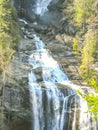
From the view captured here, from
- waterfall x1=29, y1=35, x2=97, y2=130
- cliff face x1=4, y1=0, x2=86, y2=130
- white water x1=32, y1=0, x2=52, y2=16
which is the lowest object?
waterfall x1=29, y1=35, x2=97, y2=130

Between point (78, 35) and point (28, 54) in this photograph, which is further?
point (78, 35)

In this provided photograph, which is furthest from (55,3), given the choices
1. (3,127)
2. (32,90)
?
→ (3,127)

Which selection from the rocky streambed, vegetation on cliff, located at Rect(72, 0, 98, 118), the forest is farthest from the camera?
vegetation on cliff, located at Rect(72, 0, 98, 118)

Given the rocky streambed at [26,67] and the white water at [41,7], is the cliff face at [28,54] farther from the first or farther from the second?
the white water at [41,7]

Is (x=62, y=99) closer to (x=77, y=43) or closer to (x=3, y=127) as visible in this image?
(x=3, y=127)

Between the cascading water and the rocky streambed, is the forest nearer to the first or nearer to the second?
the rocky streambed

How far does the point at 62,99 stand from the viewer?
33.8m

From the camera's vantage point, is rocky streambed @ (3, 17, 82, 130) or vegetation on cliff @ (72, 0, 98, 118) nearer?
rocky streambed @ (3, 17, 82, 130)

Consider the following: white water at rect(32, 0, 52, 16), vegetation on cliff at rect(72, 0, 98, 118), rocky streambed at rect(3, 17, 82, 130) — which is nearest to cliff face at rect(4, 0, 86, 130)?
rocky streambed at rect(3, 17, 82, 130)

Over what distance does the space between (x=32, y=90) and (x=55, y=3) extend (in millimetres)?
26580

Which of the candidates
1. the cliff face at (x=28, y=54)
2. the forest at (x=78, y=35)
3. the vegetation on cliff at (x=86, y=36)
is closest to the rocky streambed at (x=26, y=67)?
the cliff face at (x=28, y=54)

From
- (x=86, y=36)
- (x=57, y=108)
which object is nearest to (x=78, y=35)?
(x=86, y=36)

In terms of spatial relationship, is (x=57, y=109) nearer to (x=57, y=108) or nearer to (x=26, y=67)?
(x=57, y=108)

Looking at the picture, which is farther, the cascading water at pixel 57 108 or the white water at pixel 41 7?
the white water at pixel 41 7
